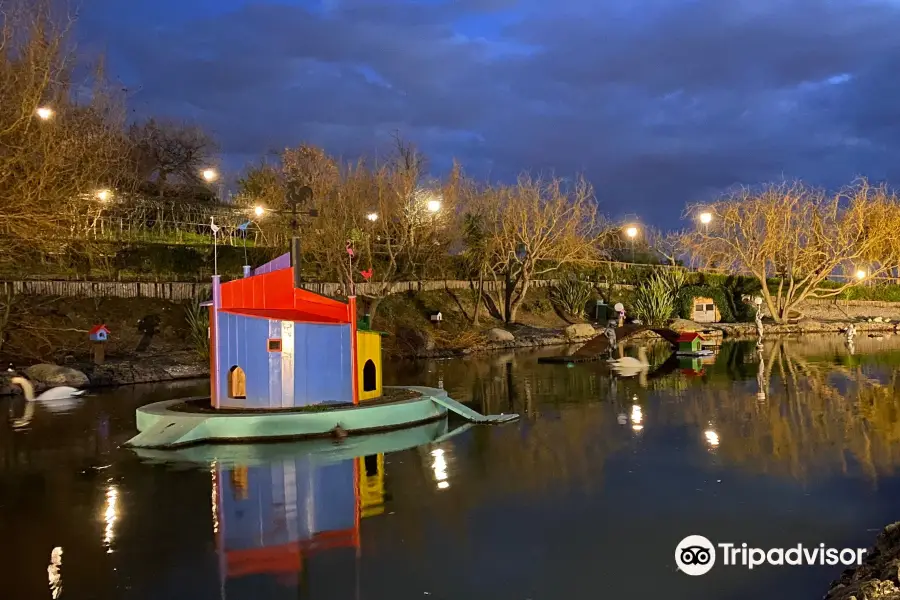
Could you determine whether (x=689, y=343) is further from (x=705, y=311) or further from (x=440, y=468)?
(x=440, y=468)

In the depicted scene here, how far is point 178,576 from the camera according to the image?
5.84 metres

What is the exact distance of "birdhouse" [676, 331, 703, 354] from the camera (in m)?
27.2

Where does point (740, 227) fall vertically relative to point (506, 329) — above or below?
above

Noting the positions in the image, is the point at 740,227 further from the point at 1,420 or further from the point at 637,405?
the point at 1,420

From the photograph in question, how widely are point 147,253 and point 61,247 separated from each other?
1248 centimetres

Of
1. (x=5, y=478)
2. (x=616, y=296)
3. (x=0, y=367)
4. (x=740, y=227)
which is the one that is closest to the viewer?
(x=5, y=478)

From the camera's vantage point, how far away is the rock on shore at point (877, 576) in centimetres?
409

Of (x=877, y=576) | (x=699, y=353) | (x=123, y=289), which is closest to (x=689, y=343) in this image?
(x=699, y=353)

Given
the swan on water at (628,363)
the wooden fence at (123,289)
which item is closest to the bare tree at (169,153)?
the wooden fence at (123,289)

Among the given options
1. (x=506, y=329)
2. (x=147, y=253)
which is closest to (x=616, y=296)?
(x=506, y=329)

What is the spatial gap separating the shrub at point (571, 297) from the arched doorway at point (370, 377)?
28.7m

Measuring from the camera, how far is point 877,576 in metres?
4.56

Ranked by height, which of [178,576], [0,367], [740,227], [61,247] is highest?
[740,227]

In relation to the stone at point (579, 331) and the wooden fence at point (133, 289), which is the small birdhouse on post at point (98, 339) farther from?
the stone at point (579, 331)
